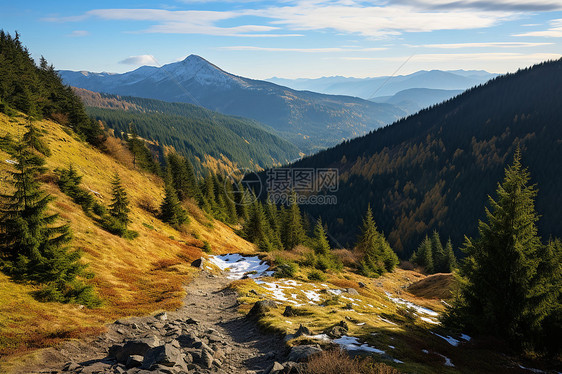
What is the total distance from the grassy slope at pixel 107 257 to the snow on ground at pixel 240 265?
4698 mm

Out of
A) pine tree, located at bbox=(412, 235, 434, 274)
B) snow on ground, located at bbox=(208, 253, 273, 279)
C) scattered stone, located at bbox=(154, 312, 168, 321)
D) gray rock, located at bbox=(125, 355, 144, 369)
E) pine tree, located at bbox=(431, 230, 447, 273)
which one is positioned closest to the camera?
gray rock, located at bbox=(125, 355, 144, 369)

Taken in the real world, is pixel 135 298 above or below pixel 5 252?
below

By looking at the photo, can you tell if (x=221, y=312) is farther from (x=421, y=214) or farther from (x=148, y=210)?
(x=421, y=214)

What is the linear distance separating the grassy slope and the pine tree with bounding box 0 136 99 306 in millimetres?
1036

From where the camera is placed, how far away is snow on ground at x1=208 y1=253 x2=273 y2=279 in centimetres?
4100

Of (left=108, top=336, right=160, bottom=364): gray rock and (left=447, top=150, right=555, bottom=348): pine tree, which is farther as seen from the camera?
(left=447, top=150, right=555, bottom=348): pine tree

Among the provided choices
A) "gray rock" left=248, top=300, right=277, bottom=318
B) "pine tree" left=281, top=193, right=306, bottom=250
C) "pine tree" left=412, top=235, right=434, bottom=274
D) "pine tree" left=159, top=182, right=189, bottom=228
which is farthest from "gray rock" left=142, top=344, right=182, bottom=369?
"pine tree" left=412, top=235, right=434, bottom=274

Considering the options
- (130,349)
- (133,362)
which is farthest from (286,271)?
(133,362)

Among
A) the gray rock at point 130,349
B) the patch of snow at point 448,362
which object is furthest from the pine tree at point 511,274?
the gray rock at point 130,349

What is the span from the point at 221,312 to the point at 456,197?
18052 cm

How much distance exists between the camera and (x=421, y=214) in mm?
173375

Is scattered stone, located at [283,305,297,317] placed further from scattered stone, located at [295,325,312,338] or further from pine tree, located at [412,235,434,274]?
pine tree, located at [412,235,434,274]

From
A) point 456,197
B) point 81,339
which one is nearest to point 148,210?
point 81,339

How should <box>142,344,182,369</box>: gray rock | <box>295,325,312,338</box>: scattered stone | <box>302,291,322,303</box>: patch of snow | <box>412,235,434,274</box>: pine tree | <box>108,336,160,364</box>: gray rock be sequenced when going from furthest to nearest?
<box>412,235,434,274</box>: pine tree < <box>302,291,322,303</box>: patch of snow < <box>295,325,312,338</box>: scattered stone < <box>108,336,160,364</box>: gray rock < <box>142,344,182,369</box>: gray rock
